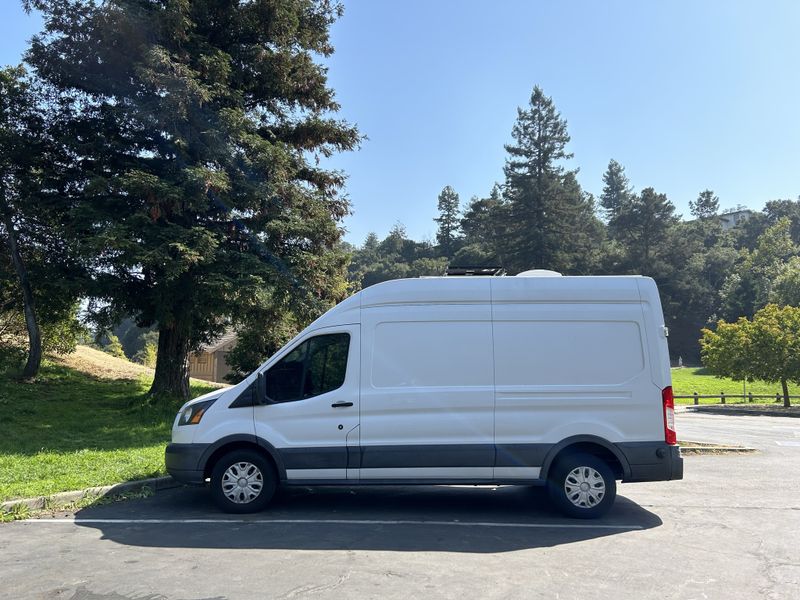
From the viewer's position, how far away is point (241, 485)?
7.16 meters

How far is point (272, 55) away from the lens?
52.8 ft

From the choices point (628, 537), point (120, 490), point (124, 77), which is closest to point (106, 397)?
point (124, 77)

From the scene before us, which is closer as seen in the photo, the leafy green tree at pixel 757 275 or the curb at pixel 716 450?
the curb at pixel 716 450

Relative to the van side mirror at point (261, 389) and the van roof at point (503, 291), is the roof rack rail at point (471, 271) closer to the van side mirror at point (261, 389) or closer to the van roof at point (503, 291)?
the van roof at point (503, 291)

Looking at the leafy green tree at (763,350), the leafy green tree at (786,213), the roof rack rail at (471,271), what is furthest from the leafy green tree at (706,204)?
the roof rack rail at (471,271)

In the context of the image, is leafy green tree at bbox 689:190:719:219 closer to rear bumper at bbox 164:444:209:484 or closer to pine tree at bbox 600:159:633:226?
pine tree at bbox 600:159:633:226

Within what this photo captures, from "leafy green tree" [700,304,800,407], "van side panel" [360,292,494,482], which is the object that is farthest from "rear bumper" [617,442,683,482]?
"leafy green tree" [700,304,800,407]

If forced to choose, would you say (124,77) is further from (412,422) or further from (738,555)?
(738,555)

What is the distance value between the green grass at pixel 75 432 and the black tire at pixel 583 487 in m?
5.58

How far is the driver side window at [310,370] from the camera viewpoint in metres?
7.21

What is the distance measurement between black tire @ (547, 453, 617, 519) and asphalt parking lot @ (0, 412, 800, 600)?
182 mm

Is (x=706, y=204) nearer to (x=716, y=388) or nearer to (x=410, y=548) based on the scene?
(x=716, y=388)

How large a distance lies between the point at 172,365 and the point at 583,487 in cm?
1242

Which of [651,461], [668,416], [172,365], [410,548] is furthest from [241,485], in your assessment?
[172,365]
